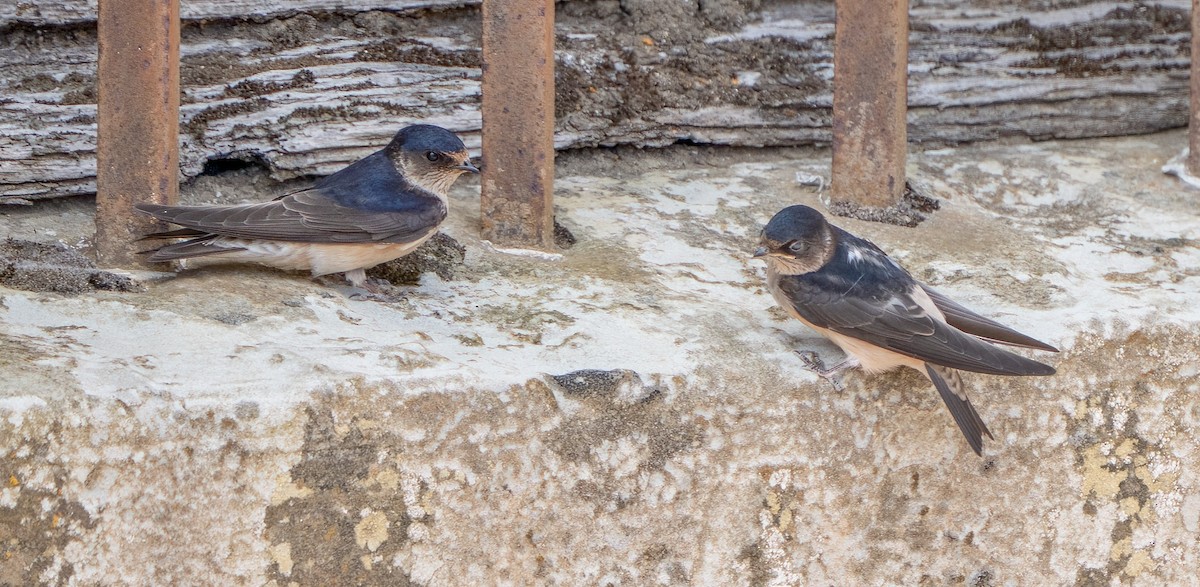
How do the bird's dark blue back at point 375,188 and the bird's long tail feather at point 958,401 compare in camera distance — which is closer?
the bird's long tail feather at point 958,401

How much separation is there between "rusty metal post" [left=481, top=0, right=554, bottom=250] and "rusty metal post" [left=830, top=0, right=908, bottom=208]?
894 millimetres

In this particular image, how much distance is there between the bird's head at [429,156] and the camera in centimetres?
352

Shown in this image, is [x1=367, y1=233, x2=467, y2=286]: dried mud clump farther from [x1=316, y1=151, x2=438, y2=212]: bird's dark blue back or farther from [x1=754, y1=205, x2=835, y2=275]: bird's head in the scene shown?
[x1=754, y1=205, x2=835, y2=275]: bird's head

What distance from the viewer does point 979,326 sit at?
10.2ft

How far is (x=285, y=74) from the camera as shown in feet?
12.7

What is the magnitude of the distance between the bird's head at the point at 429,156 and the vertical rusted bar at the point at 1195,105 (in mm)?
2435

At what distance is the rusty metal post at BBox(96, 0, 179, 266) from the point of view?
3174 millimetres

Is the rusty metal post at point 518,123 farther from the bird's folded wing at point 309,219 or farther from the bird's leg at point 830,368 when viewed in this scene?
the bird's leg at point 830,368

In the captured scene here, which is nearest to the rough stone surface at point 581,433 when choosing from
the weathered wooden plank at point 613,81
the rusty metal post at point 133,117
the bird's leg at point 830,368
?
the bird's leg at point 830,368

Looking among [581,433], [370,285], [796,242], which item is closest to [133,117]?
[370,285]

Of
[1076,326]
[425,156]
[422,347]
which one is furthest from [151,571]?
[1076,326]

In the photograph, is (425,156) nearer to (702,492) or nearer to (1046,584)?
(702,492)

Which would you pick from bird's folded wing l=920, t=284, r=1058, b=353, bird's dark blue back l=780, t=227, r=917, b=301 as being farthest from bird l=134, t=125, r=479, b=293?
bird's folded wing l=920, t=284, r=1058, b=353

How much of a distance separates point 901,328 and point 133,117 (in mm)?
1965
